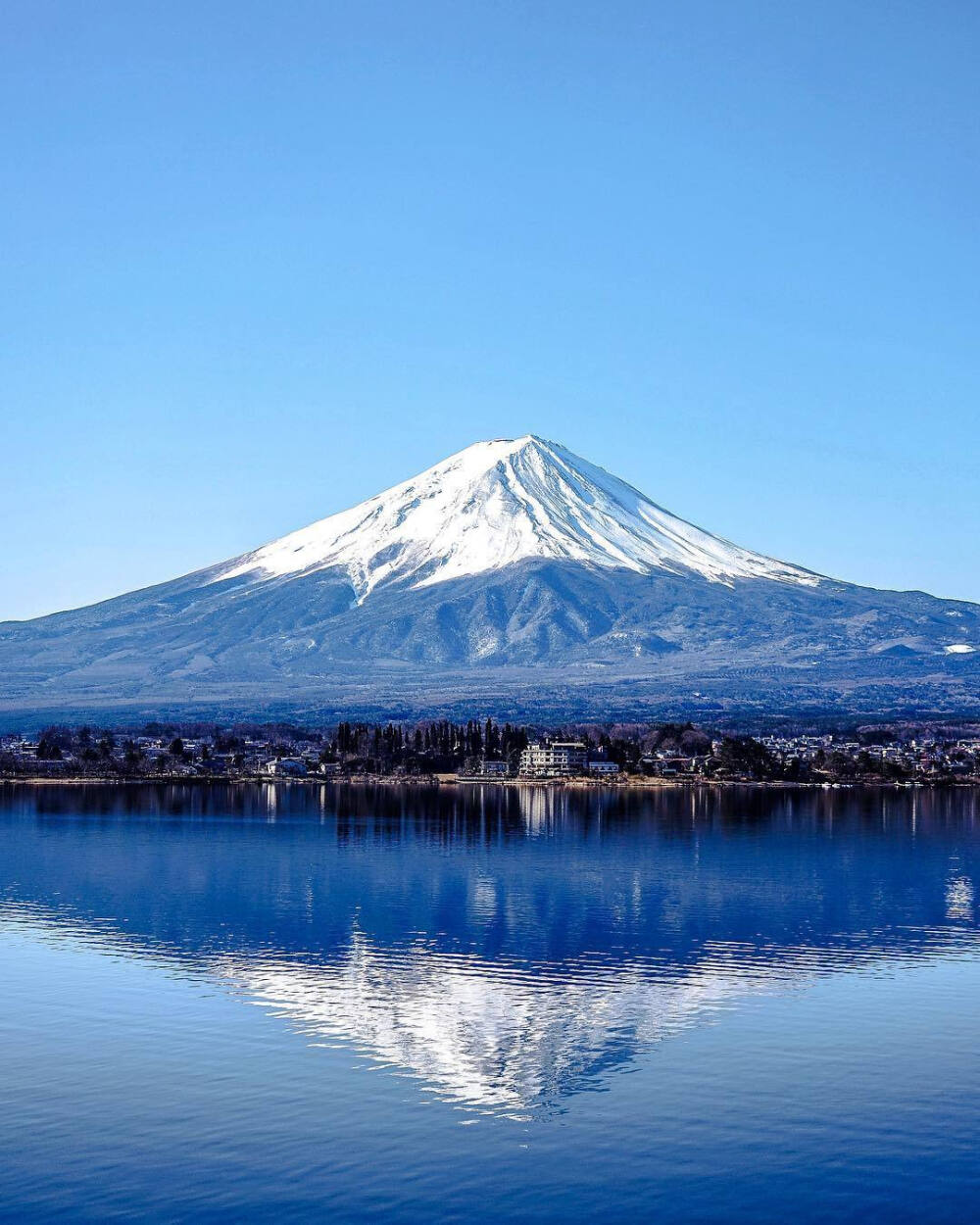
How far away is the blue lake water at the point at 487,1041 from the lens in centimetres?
2092

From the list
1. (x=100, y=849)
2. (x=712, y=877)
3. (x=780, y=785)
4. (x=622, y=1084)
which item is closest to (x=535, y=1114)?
(x=622, y=1084)

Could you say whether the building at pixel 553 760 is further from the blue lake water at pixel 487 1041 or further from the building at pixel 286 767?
the blue lake water at pixel 487 1041

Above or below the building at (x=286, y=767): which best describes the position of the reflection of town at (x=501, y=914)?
below

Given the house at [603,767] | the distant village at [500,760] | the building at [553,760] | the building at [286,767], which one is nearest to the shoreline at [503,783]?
the distant village at [500,760]

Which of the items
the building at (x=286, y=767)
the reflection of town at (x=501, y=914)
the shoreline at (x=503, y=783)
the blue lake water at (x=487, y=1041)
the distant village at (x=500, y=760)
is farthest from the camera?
the building at (x=286, y=767)

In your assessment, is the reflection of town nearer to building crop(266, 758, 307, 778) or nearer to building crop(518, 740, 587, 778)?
building crop(518, 740, 587, 778)

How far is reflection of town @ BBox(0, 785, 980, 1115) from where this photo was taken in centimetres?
2967

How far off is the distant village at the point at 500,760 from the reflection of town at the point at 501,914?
143 ft

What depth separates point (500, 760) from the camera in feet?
447

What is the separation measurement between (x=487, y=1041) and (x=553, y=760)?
104694 mm

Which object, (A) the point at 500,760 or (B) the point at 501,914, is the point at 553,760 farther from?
(B) the point at 501,914

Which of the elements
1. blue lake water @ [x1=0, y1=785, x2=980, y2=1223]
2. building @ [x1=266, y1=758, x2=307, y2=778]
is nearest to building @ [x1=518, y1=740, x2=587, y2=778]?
building @ [x1=266, y1=758, x2=307, y2=778]

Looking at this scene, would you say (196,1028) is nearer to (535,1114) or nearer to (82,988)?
(82,988)

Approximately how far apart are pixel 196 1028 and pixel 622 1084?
322 inches
